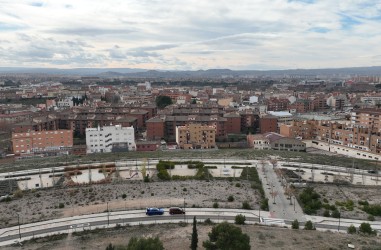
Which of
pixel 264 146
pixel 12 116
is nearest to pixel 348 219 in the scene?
pixel 264 146

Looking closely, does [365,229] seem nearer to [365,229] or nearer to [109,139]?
[365,229]

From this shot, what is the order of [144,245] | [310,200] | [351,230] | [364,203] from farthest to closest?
[364,203] < [310,200] < [351,230] < [144,245]

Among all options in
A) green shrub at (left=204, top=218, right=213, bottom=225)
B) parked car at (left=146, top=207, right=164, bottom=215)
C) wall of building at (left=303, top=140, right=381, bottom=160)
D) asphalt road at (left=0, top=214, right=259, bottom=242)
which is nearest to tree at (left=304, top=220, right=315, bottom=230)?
asphalt road at (left=0, top=214, right=259, bottom=242)

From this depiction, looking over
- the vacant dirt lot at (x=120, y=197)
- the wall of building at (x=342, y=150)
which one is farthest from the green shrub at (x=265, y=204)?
the wall of building at (x=342, y=150)

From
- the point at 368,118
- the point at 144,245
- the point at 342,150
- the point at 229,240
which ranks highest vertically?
the point at 368,118

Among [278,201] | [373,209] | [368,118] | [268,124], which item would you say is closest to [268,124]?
[268,124]

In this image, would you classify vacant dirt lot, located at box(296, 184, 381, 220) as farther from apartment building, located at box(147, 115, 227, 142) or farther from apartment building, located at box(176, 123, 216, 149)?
apartment building, located at box(147, 115, 227, 142)
